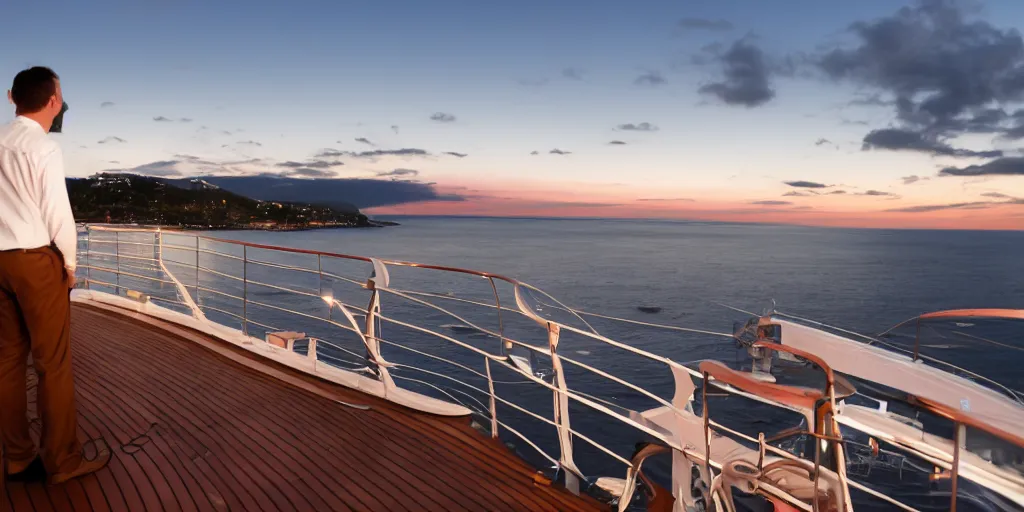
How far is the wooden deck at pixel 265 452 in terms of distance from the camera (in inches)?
79.5

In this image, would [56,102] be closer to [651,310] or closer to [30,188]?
Result: [30,188]

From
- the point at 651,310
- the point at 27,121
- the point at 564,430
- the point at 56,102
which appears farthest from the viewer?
the point at 651,310

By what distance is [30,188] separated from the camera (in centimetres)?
173

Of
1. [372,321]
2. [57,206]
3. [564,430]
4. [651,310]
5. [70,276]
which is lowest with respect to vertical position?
[651,310]

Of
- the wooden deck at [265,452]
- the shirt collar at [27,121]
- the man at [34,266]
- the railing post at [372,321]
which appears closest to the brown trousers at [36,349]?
the man at [34,266]

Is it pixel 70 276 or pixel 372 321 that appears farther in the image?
pixel 372 321

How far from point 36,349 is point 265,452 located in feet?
3.05

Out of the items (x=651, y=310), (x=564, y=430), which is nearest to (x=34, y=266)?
(x=564, y=430)

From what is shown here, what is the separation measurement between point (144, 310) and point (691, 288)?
29720 millimetres

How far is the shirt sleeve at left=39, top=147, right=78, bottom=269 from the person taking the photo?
1747mm

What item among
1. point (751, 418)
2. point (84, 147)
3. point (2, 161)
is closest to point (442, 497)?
point (2, 161)

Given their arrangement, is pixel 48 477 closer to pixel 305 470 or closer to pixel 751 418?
pixel 305 470

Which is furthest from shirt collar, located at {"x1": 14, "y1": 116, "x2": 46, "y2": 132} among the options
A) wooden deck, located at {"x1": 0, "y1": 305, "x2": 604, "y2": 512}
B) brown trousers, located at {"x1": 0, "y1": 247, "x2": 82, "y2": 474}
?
wooden deck, located at {"x1": 0, "y1": 305, "x2": 604, "y2": 512}

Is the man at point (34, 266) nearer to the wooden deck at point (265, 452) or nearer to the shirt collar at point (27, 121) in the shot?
the shirt collar at point (27, 121)
